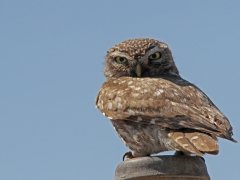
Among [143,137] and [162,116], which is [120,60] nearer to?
[143,137]

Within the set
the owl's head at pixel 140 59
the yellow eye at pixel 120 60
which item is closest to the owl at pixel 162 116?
the owl's head at pixel 140 59

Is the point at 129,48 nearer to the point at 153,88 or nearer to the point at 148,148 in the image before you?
the point at 153,88

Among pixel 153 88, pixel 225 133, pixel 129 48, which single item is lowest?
pixel 225 133

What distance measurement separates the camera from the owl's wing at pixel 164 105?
584 centimetres

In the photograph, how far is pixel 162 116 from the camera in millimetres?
6145

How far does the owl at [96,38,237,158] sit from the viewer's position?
559 centimetres

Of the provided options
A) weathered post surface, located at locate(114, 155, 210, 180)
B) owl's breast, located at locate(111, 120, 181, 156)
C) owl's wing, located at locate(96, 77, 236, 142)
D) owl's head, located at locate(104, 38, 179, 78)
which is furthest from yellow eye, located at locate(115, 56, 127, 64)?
weathered post surface, located at locate(114, 155, 210, 180)

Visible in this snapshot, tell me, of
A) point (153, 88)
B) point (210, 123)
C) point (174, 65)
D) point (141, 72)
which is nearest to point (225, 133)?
point (210, 123)

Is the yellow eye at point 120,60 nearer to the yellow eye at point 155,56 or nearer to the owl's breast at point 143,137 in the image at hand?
the yellow eye at point 155,56

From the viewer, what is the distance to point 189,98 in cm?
652

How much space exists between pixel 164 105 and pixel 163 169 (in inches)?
63.0

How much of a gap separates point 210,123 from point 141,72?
254 cm

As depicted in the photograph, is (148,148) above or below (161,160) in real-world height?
above

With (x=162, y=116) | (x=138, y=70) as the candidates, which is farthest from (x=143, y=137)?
(x=138, y=70)
